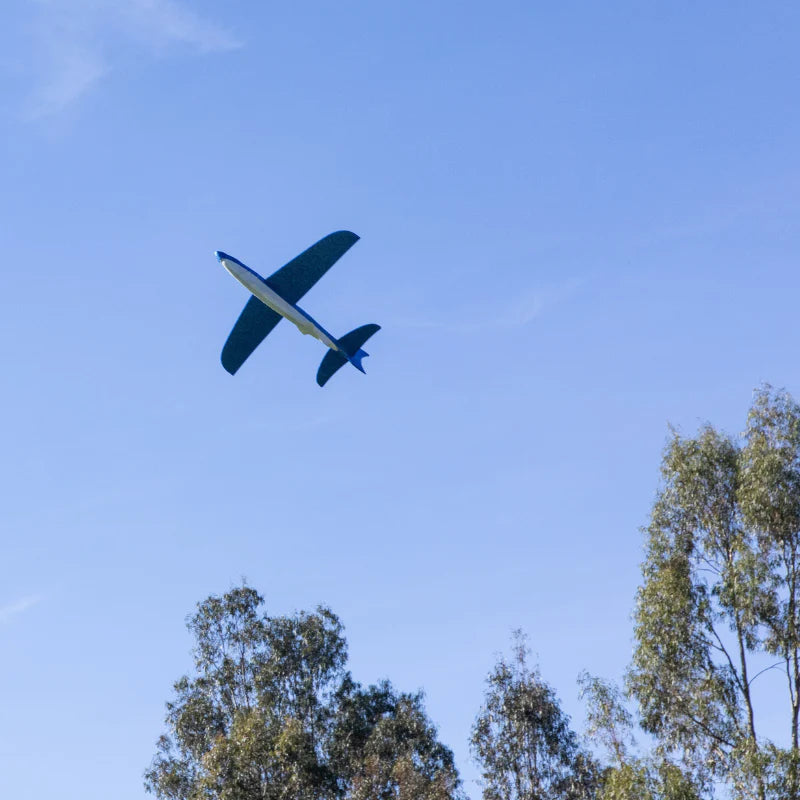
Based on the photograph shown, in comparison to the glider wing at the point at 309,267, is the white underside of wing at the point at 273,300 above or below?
below

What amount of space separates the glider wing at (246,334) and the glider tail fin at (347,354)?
80.0 inches

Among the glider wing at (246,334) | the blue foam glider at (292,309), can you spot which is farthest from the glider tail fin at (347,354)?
the glider wing at (246,334)

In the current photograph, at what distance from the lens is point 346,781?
135 ft

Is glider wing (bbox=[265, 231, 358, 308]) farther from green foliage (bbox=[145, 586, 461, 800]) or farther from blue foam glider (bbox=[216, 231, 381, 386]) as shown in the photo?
green foliage (bbox=[145, 586, 461, 800])

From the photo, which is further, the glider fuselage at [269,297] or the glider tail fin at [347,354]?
the glider tail fin at [347,354]

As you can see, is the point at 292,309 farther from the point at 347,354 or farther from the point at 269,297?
the point at 347,354

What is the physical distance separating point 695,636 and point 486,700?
869cm

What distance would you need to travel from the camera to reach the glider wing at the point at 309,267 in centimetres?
2959

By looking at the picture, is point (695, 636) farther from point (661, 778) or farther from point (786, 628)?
point (661, 778)

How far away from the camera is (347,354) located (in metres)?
32.8

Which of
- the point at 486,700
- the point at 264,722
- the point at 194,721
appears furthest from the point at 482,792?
the point at 194,721

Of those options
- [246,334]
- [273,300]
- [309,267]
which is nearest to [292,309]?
[273,300]

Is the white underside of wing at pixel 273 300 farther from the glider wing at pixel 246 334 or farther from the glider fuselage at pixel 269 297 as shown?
the glider wing at pixel 246 334

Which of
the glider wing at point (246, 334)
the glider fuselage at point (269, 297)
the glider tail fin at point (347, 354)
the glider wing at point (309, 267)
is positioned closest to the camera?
the glider fuselage at point (269, 297)
